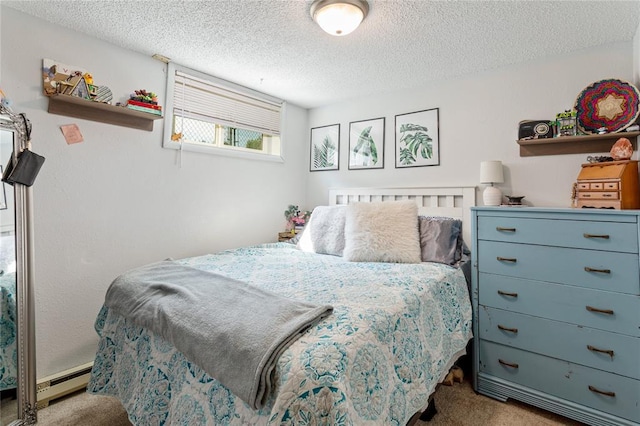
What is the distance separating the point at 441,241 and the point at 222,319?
166 centimetres

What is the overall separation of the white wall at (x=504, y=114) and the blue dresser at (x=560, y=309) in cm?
62

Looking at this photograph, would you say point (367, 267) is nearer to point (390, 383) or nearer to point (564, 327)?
point (390, 383)

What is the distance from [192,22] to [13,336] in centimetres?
203

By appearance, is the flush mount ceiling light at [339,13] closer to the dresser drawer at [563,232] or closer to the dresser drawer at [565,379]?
the dresser drawer at [563,232]

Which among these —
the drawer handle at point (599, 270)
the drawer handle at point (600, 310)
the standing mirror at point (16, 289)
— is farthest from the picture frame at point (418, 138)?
the standing mirror at point (16, 289)

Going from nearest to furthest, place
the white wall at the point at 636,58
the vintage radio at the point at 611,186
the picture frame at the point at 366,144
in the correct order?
the vintage radio at the point at 611,186
the white wall at the point at 636,58
the picture frame at the point at 366,144

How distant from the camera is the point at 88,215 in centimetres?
207

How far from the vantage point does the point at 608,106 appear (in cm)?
194

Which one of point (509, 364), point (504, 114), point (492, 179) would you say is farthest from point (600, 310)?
point (504, 114)

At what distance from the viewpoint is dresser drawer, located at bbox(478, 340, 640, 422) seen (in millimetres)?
1560

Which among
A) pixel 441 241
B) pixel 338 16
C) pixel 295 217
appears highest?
pixel 338 16

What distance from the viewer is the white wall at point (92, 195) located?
73.6 inches

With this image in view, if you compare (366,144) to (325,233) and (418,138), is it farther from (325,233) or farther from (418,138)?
(325,233)

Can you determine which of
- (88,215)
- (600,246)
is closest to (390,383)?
(600,246)
